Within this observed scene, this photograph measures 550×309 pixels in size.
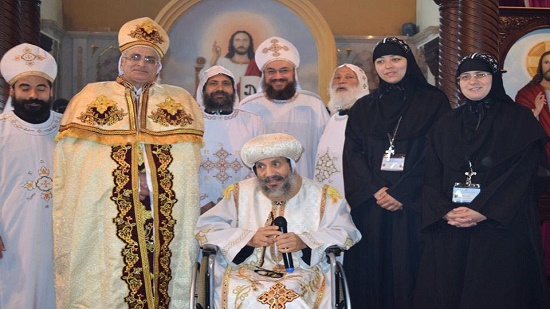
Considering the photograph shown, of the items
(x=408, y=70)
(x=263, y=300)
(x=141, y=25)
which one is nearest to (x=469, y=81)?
(x=408, y=70)

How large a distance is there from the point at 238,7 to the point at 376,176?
751cm

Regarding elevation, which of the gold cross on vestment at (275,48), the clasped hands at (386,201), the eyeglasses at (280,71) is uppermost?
the gold cross on vestment at (275,48)

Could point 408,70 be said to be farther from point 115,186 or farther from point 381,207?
point 115,186

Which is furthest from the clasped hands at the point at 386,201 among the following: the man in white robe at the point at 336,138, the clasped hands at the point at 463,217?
the man in white robe at the point at 336,138

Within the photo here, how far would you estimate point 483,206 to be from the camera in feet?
15.4

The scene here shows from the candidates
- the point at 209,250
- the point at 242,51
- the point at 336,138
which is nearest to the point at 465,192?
the point at 209,250

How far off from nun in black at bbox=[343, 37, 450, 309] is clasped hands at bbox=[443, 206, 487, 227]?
0.41m

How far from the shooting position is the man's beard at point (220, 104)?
20.8 feet

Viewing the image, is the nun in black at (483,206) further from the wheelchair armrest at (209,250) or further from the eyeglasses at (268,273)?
the wheelchair armrest at (209,250)

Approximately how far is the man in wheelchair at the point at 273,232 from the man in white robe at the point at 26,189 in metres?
1.29

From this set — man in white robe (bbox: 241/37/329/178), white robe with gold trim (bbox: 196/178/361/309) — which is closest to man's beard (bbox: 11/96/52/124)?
white robe with gold trim (bbox: 196/178/361/309)

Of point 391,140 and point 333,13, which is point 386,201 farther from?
point 333,13

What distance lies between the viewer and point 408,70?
5426mm

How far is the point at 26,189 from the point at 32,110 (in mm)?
567
